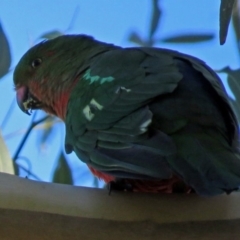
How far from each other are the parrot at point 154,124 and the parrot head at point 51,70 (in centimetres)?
8

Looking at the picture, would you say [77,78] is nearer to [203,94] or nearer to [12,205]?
[203,94]

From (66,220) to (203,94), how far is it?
0.34m

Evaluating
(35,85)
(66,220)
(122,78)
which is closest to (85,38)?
(35,85)

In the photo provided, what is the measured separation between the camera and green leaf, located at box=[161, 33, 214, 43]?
1.35 metres

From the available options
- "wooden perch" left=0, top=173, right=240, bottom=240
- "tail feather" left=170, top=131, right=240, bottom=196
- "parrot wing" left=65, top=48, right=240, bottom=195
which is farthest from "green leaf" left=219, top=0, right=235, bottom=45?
"wooden perch" left=0, top=173, right=240, bottom=240

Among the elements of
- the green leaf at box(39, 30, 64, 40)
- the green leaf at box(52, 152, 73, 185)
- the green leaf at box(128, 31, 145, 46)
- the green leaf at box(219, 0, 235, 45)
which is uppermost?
the green leaf at box(219, 0, 235, 45)

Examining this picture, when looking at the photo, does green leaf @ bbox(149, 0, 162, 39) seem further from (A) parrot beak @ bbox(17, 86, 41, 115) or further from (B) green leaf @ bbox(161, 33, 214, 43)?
(A) parrot beak @ bbox(17, 86, 41, 115)

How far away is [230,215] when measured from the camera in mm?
747

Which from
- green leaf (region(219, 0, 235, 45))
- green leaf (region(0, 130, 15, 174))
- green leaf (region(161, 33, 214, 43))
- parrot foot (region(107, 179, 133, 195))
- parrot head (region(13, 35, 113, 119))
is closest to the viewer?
parrot foot (region(107, 179, 133, 195))

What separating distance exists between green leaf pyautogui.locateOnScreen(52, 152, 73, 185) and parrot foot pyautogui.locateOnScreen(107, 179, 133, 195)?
0.31 metres

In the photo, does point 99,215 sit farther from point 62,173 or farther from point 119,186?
point 62,173

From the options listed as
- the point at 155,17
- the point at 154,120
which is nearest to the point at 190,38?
the point at 155,17

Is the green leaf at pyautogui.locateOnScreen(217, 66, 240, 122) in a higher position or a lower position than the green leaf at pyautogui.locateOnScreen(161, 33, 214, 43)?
lower

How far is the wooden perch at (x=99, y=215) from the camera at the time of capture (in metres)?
0.70
